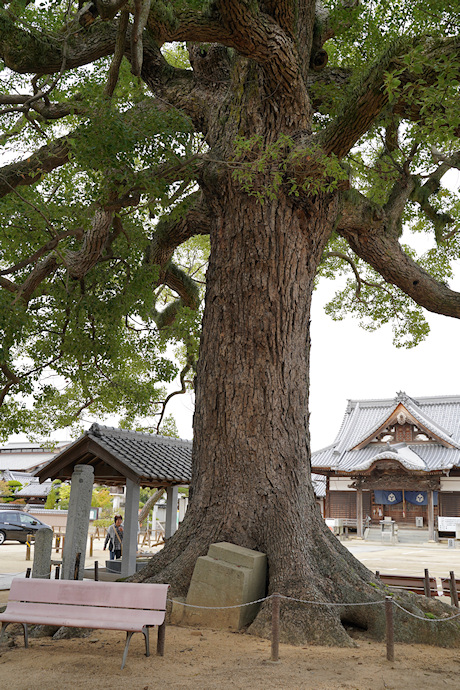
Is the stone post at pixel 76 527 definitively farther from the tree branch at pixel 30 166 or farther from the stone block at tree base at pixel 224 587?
the tree branch at pixel 30 166

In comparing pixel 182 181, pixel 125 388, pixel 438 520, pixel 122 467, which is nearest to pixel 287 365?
pixel 182 181

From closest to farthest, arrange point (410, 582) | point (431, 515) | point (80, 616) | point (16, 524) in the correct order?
point (80, 616) < point (410, 582) < point (16, 524) < point (431, 515)

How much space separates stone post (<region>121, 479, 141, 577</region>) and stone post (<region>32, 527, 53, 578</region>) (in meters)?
3.35

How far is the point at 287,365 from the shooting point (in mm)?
7516

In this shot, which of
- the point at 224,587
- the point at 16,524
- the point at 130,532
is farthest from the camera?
the point at 16,524

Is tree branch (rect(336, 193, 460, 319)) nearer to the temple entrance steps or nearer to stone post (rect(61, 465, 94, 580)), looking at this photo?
stone post (rect(61, 465, 94, 580))

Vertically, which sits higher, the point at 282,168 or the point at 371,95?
the point at 371,95

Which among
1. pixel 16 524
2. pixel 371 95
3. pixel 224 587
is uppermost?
pixel 371 95

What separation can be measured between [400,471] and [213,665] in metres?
23.7

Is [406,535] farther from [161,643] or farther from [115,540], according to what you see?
[161,643]

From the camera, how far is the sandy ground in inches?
A: 188

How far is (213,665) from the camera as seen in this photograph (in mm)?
5238

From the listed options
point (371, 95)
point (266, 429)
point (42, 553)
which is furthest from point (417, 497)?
point (371, 95)

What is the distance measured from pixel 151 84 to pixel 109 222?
2679mm
